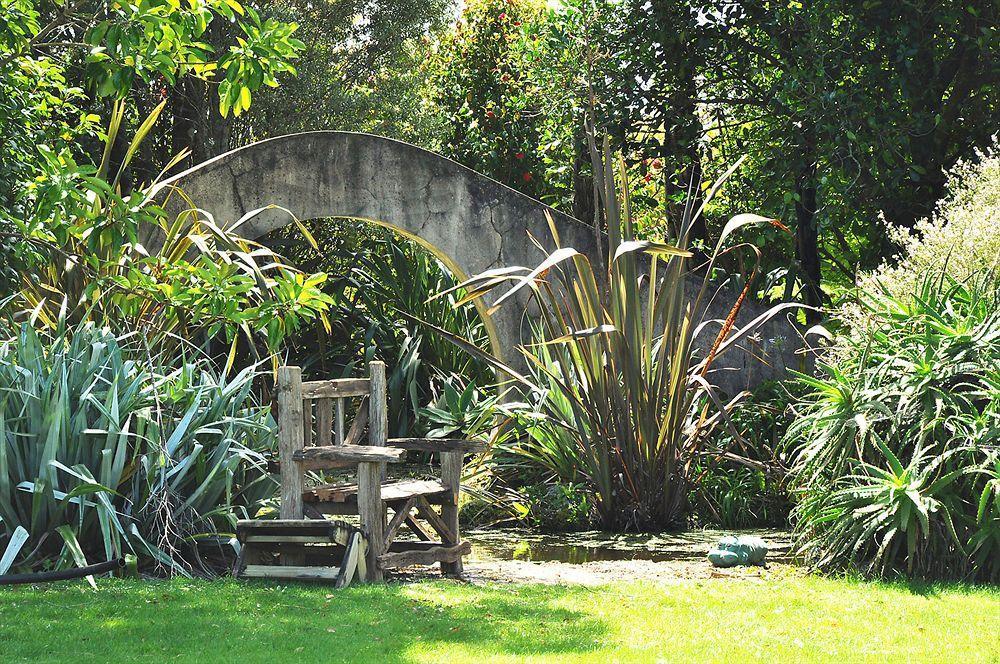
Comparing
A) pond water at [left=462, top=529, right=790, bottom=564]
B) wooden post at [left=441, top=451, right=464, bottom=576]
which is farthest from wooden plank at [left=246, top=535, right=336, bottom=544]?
pond water at [left=462, top=529, right=790, bottom=564]

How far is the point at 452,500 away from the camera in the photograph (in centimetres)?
583

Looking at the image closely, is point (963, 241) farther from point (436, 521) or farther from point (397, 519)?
point (397, 519)

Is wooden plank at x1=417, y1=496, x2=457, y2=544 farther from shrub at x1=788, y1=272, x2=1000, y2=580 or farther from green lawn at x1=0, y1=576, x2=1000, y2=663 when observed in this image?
shrub at x1=788, y1=272, x2=1000, y2=580

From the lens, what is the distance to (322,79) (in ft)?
43.4

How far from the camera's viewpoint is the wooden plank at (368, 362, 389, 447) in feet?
18.5

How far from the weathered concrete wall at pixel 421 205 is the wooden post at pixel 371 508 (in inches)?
139

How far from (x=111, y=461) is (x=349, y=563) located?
1.33 m

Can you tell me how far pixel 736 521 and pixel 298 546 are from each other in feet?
10.7

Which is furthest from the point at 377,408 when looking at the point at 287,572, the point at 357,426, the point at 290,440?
the point at 287,572

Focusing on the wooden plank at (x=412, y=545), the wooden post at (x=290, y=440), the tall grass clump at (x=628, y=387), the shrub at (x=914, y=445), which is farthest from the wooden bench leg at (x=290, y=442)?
the shrub at (x=914, y=445)

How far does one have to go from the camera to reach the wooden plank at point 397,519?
5.44 metres

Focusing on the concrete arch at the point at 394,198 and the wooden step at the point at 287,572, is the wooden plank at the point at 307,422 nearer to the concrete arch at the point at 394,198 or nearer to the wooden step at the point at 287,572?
the wooden step at the point at 287,572

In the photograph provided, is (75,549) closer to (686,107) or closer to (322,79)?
(686,107)

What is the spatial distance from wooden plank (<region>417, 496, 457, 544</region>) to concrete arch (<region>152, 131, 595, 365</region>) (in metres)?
3.05
